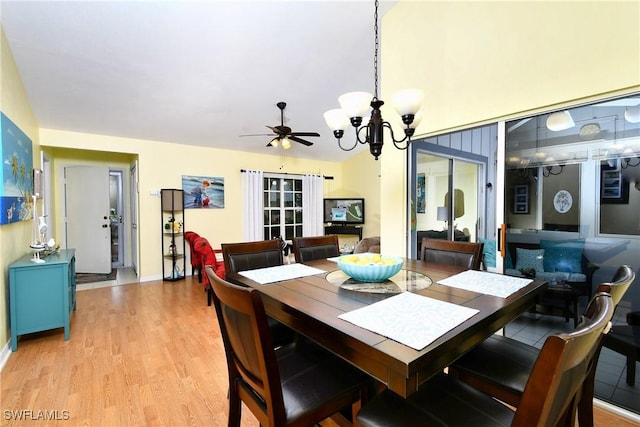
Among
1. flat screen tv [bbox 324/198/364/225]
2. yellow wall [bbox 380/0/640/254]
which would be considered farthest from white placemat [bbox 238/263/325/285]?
flat screen tv [bbox 324/198/364/225]

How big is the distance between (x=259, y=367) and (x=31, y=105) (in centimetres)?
435

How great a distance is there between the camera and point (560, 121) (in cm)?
196

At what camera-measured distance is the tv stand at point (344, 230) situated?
6.44 meters

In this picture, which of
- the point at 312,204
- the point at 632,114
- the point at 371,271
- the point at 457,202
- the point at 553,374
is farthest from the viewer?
the point at 312,204

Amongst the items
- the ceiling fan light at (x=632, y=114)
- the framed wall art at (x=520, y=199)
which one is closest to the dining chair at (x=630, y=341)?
the framed wall art at (x=520, y=199)

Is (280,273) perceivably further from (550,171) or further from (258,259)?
(550,171)

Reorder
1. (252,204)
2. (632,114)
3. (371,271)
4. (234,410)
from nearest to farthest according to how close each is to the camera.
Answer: (234,410), (371,271), (632,114), (252,204)

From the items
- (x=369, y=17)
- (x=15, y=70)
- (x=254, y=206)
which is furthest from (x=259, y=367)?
(x=254, y=206)

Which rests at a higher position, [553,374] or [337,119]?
[337,119]

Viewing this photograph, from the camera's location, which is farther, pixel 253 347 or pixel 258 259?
pixel 258 259

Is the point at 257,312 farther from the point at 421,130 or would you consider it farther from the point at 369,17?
the point at 369,17

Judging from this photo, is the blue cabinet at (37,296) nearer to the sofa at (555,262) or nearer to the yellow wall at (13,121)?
the yellow wall at (13,121)

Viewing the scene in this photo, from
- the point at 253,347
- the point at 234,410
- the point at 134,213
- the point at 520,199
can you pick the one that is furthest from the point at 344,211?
the point at 253,347

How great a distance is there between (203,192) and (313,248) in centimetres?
349
